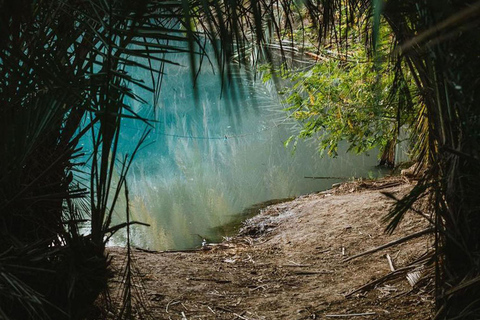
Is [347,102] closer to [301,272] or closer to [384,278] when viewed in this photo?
[301,272]

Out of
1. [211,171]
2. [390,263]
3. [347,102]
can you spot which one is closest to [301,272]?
[390,263]

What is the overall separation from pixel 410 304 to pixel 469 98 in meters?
1.12

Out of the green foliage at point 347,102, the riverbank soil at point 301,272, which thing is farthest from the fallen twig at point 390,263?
the green foliage at point 347,102

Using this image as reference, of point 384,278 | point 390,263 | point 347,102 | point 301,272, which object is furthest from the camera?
point 347,102

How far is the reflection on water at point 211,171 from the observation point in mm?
5176

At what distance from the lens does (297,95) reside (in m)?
4.62

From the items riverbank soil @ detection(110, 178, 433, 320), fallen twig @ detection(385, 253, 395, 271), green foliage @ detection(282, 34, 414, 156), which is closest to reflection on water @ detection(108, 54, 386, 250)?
green foliage @ detection(282, 34, 414, 156)

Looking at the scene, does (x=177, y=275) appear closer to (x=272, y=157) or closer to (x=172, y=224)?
(x=172, y=224)

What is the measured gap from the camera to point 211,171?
7.30 meters

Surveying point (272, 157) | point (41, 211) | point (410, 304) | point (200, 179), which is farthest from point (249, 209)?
point (41, 211)

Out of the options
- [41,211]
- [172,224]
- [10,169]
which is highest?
[10,169]

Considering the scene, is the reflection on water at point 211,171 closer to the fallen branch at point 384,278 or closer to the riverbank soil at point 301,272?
the riverbank soil at point 301,272

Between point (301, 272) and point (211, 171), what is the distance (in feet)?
14.9

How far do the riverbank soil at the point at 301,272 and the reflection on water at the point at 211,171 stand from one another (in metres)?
0.83
